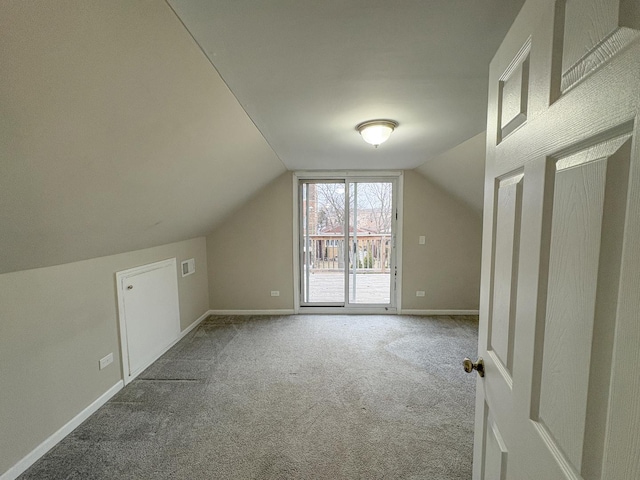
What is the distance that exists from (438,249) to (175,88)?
372 cm

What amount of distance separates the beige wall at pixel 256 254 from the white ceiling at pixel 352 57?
192 centimetres

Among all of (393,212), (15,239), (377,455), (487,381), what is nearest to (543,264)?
(487,381)

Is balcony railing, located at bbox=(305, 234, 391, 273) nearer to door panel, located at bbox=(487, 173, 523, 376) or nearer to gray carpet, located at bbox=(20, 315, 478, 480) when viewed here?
gray carpet, located at bbox=(20, 315, 478, 480)

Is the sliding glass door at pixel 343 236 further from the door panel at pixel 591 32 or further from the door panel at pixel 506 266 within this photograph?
the door panel at pixel 591 32

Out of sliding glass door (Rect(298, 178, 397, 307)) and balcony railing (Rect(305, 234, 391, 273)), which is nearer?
sliding glass door (Rect(298, 178, 397, 307))

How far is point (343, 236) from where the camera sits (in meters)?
4.21

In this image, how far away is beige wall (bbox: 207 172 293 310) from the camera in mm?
4039

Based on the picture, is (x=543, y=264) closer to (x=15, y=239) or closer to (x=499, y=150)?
(x=499, y=150)

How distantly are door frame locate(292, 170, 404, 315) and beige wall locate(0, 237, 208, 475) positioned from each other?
2.12 metres

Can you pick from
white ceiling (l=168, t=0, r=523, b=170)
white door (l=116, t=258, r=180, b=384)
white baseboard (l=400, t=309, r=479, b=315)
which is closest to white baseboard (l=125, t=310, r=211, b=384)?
white door (l=116, t=258, r=180, b=384)

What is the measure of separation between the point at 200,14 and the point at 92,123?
2.01ft

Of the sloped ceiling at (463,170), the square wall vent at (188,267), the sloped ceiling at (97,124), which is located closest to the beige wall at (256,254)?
the square wall vent at (188,267)

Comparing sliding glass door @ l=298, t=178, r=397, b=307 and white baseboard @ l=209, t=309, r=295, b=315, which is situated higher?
sliding glass door @ l=298, t=178, r=397, b=307

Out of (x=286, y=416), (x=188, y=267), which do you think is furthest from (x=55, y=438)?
(x=188, y=267)
